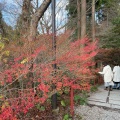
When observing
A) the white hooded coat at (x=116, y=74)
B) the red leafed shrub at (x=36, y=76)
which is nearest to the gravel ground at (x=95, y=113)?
the red leafed shrub at (x=36, y=76)

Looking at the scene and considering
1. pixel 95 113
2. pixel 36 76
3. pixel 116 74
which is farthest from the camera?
pixel 116 74

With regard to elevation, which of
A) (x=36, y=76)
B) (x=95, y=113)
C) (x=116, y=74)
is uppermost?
(x=36, y=76)

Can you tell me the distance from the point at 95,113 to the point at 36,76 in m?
2.11

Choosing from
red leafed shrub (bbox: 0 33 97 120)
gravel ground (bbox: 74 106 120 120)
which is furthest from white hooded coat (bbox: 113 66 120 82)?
gravel ground (bbox: 74 106 120 120)

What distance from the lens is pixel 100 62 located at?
40.5 feet

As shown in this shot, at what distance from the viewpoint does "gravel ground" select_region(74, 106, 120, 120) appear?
427 centimetres

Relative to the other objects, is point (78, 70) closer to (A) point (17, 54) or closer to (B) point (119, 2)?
(A) point (17, 54)

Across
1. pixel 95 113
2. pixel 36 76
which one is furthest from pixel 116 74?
pixel 36 76

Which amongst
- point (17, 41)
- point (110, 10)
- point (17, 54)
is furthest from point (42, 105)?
point (110, 10)

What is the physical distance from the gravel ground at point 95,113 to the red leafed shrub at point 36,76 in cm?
76

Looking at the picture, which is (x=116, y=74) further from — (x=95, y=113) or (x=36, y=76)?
(x=36, y=76)

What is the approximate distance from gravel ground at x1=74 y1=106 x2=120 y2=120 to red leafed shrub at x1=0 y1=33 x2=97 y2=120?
2.48 ft

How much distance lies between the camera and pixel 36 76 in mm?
4395

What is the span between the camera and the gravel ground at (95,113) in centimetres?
427
